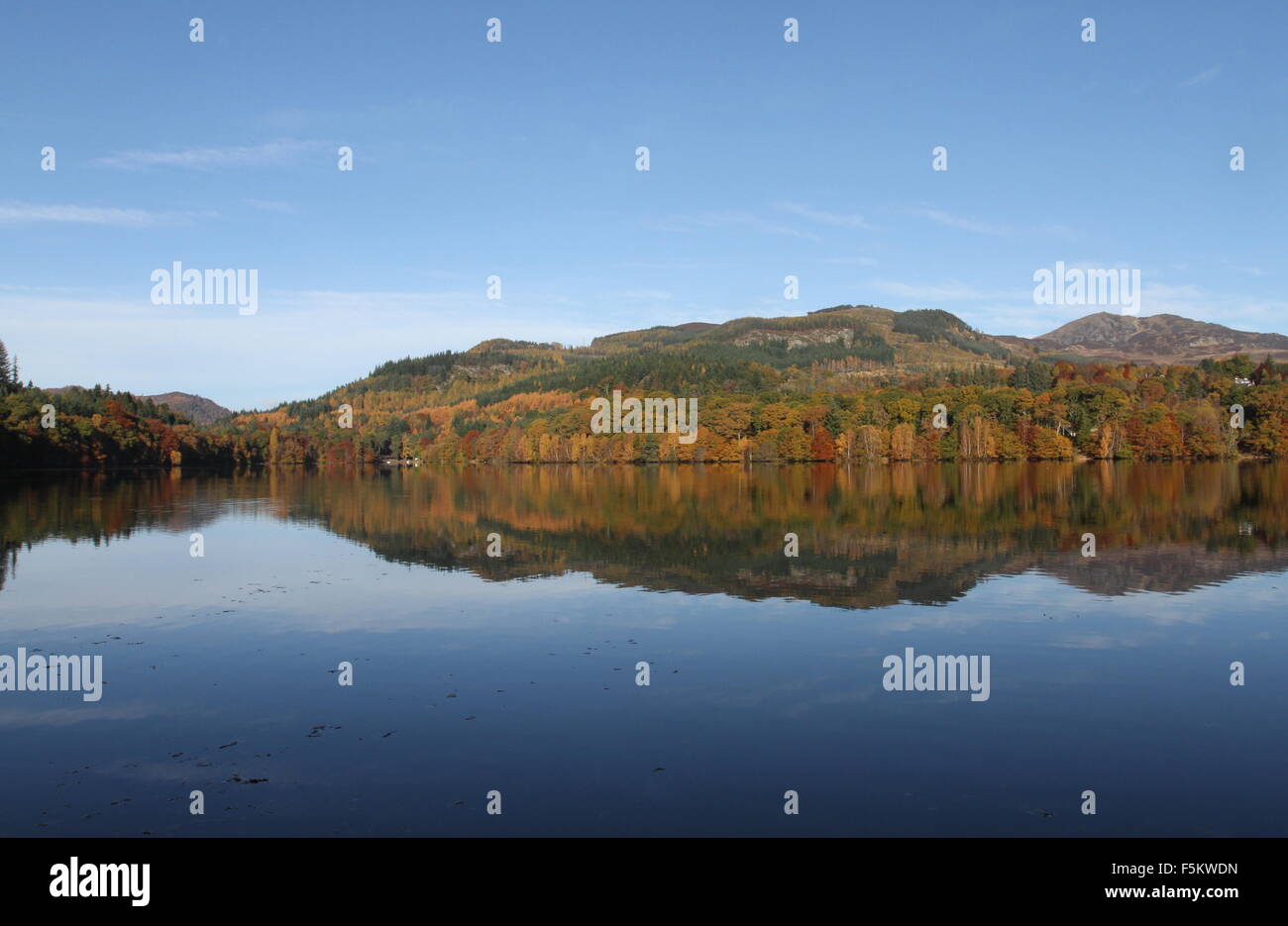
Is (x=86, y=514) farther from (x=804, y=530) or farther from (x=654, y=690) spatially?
(x=654, y=690)

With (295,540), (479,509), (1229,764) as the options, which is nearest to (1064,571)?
(1229,764)

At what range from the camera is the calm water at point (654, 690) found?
10.1 metres

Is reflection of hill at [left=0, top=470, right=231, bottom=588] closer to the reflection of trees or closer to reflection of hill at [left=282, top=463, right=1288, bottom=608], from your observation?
the reflection of trees

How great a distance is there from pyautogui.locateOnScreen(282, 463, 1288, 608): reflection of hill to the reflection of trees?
116 millimetres

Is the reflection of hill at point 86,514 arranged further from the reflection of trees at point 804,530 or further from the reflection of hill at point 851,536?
the reflection of hill at point 851,536

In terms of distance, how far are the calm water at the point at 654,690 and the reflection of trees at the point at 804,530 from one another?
12.3 inches

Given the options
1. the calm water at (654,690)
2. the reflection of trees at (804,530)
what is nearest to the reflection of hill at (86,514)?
the reflection of trees at (804,530)

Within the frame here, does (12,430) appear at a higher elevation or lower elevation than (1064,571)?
higher

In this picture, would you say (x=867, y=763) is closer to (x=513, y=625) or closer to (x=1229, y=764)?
(x=1229, y=764)

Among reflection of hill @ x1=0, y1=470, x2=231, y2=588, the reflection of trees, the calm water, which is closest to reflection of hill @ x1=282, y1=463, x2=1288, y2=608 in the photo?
the reflection of trees

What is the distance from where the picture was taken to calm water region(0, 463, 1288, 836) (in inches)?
398

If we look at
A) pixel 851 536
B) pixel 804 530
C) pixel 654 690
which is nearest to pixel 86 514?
pixel 804 530

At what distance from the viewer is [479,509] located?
55.2 m
